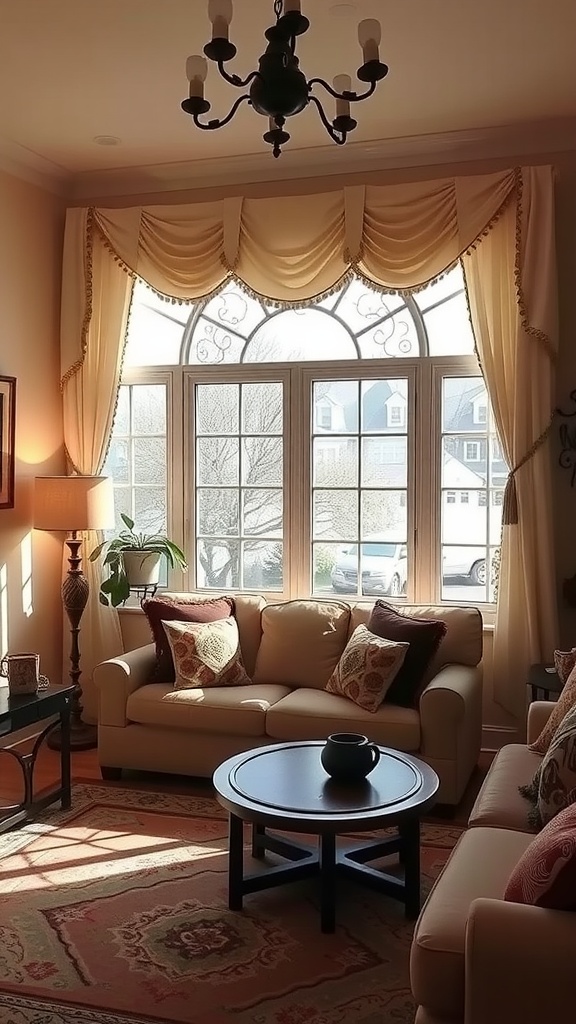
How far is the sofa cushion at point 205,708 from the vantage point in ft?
14.2

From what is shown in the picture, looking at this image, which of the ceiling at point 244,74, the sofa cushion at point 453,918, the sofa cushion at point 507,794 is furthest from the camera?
the ceiling at point 244,74

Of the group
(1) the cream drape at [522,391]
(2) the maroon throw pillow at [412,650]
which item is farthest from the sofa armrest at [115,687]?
(1) the cream drape at [522,391]

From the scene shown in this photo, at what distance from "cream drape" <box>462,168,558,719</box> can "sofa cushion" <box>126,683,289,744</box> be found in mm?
1230

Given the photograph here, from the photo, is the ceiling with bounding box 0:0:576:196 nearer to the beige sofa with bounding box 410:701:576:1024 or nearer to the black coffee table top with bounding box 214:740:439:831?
the black coffee table top with bounding box 214:740:439:831

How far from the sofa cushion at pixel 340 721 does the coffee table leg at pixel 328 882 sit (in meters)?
1.07

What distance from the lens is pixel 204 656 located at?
4613mm

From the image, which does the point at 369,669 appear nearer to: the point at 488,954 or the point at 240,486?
the point at 240,486

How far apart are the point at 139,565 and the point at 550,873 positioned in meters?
3.72


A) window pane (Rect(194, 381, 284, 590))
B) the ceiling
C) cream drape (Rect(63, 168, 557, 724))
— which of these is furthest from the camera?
window pane (Rect(194, 381, 284, 590))

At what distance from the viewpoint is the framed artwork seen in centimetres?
495

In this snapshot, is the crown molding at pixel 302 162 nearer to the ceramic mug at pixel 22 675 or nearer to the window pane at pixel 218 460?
the window pane at pixel 218 460

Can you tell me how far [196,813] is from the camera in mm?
4176

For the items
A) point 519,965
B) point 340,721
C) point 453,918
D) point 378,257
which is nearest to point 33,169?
point 378,257

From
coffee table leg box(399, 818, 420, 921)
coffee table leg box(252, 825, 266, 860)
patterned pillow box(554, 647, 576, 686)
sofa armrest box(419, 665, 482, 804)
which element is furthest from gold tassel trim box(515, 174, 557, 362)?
coffee table leg box(252, 825, 266, 860)
